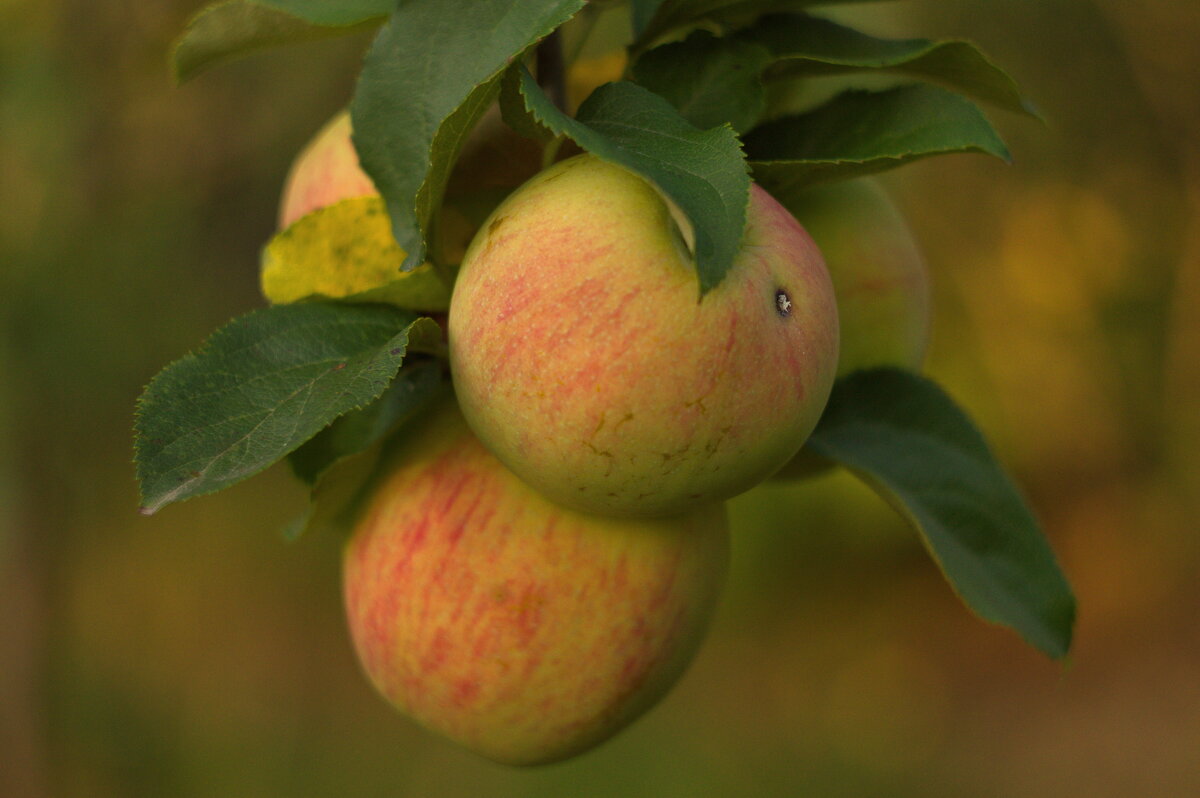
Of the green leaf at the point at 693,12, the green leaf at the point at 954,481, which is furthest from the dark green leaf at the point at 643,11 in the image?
the green leaf at the point at 954,481

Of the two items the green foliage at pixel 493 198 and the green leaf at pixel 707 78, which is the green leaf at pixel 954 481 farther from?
the green leaf at pixel 707 78

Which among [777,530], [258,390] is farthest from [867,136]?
[777,530]

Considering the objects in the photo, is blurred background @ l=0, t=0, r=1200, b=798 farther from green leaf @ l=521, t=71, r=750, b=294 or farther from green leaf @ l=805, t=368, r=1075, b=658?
green leaf @ l=521, t=71, r=750, b=294

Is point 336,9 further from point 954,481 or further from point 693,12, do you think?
point 954,481

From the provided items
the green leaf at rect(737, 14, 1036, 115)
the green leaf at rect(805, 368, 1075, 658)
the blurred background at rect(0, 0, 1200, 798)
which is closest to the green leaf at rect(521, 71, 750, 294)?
the green leaf at rect(737, 14, 1036, 115)

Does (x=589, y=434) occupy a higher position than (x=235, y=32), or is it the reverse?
(x=235, y=32)
